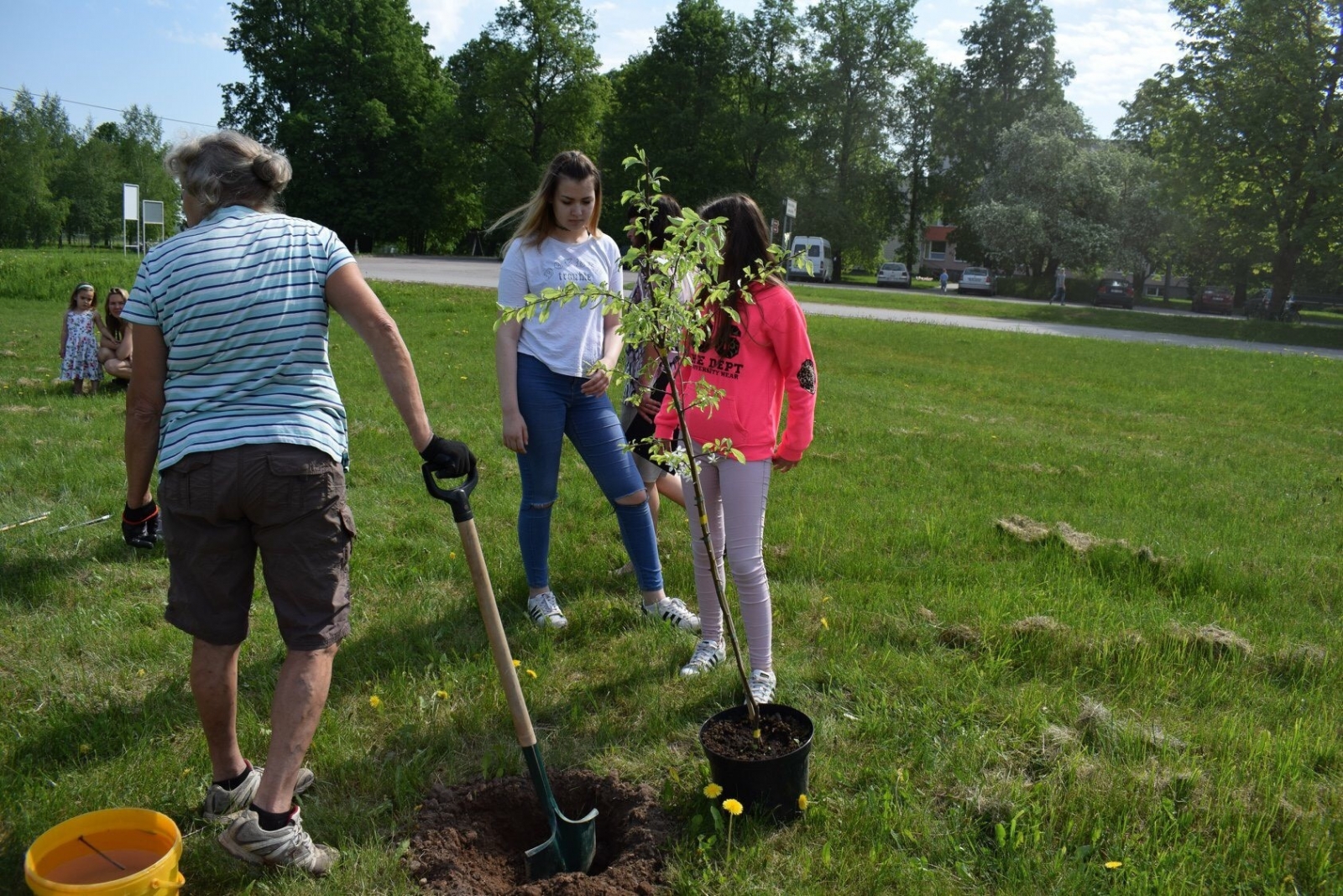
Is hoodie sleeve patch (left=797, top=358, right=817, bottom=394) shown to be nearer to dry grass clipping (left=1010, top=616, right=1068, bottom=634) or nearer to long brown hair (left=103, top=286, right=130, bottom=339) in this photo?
dry grass clipping (left=1010, top=616, right=1068, bottom=634)

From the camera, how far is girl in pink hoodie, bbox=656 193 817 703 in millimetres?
3453

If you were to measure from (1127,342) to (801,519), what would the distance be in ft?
55.3

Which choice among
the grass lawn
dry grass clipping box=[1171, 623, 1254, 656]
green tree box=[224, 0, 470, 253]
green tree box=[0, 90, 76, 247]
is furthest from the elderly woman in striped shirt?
green tree box=[0, 90, 76, 247]

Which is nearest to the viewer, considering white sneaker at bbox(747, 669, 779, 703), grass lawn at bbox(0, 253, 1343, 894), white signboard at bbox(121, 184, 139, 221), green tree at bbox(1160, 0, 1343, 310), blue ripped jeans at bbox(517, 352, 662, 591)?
grass lawn at bbox(0, 253, 1343, 894)

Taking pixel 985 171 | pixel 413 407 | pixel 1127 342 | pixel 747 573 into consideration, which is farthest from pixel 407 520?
pixel 985 171

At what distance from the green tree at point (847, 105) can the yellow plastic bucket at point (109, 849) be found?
48970mm

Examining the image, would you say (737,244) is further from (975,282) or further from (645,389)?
(975,282)

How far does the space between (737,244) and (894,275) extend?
45.7m

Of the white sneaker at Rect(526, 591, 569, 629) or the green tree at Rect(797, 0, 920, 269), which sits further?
the green tree at Rect(797, 0, 920, 269)

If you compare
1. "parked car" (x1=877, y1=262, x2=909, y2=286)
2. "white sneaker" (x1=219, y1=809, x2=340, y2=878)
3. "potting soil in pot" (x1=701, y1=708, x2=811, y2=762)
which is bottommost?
"white sneaker" (x1=219, y1=809, x2=340, y2=878)

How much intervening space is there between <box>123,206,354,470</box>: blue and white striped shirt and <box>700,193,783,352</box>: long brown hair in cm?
144

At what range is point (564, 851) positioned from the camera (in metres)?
2.78

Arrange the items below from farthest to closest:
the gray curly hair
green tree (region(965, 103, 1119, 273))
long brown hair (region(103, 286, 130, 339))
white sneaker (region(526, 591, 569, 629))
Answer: green tree (region(965, 103, 1119, 273)) → long brown hair (region(103, 286, 130, 339)) → white sneaker (region(526, 591, 569, 629)) → the gray curly hair

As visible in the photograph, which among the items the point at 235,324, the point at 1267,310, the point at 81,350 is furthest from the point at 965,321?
the point at 235,324
